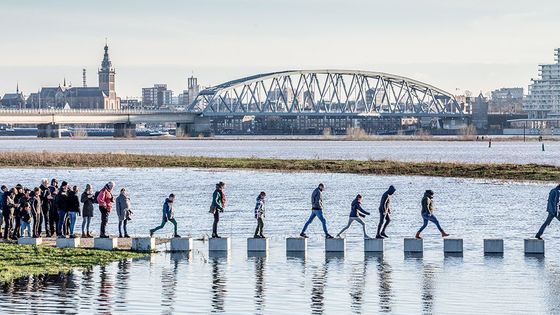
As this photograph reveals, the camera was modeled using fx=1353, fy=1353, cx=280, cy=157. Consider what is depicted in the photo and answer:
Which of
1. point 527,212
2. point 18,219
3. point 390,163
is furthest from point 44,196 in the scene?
point 390,163

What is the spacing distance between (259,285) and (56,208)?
1112 cm

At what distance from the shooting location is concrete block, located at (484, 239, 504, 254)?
40938 mm

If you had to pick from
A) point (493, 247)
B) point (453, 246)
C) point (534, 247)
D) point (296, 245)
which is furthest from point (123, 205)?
point (534, 247)

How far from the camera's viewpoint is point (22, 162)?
4658 inches

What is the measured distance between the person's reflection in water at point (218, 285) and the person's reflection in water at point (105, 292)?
7.70 feet

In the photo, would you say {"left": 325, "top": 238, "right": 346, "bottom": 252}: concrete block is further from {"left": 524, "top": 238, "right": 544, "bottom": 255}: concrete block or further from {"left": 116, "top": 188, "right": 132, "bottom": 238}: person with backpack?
{"left": 116, "top": 188, "right": 132, "bottom": 238}: person with backpack

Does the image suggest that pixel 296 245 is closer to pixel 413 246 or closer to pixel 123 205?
pixel 413 246

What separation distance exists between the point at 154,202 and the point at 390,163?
45388 millimetres

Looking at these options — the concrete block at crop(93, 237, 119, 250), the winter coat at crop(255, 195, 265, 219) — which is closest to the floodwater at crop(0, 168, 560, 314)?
the winter coat at crop(255, 195, 265, 219)

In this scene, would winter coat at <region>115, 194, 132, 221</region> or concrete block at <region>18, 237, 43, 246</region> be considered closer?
concrete block at <region>18, 237, 43, 246</region>

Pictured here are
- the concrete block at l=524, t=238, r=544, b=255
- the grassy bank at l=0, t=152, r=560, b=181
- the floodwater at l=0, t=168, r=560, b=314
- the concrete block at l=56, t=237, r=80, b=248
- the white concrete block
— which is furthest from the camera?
the grassy bank at l=0, t=152, r=560, b=181

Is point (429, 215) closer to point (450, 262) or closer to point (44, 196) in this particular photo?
point (450, 262)

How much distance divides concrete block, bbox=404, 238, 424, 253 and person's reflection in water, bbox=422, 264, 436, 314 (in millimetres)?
→ 3227

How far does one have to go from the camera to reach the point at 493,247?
41031 millimetres
